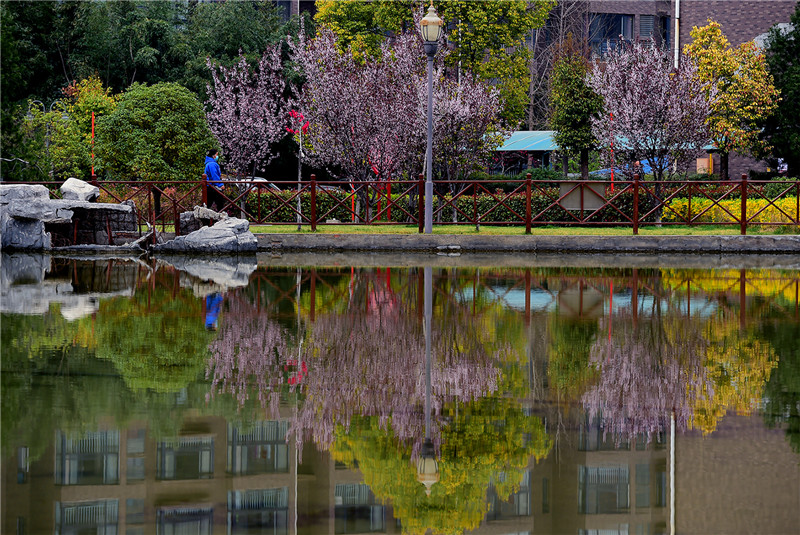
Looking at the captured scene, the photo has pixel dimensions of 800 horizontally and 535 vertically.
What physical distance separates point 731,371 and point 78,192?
1682cm

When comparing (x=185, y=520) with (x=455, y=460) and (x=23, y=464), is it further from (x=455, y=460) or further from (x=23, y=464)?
(x=455, y=460)

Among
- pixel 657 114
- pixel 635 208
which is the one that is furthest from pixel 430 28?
pixel 657 114

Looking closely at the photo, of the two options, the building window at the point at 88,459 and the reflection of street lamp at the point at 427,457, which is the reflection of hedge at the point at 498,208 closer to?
the reflection of street lamp at the point at 427,457

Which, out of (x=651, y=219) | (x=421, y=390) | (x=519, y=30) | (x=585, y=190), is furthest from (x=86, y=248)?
(x=519, y=30)

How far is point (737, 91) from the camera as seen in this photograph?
33.7 m

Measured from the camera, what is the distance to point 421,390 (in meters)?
6.93

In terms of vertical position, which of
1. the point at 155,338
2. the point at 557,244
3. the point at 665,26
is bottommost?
the point at 155,338

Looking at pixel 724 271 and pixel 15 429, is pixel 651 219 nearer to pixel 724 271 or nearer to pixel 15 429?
pixel 724 271

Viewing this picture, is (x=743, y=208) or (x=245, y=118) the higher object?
(x=245, y=118)

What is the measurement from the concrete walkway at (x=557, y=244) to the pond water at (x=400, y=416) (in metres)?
→ 8.62

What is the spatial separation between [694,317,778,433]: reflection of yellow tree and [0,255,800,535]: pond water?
0.10 ft

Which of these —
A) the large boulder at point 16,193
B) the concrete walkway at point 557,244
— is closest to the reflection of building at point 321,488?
the concrete walkway at point 557,244

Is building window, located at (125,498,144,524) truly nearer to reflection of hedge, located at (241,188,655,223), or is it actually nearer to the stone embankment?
the stone embankment

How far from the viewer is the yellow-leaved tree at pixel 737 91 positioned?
1321 inches
